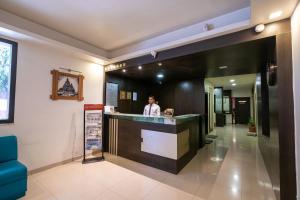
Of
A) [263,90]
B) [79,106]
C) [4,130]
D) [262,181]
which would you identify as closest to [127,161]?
[79,106]

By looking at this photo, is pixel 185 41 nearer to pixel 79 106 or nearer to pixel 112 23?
pixel 112 23

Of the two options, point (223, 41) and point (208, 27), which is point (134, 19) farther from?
point (223, 41)

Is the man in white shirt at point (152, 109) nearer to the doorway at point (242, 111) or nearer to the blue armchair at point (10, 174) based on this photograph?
the blue armchair at point (10, 174)

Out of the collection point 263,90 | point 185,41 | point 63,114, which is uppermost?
point 185,41

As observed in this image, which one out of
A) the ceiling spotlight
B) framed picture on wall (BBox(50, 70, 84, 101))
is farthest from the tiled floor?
the ceiling spotlight

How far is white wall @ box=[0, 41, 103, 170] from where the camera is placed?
3.08m

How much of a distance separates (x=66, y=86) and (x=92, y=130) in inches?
54.5

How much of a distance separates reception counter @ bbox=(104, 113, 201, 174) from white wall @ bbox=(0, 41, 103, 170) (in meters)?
1.05

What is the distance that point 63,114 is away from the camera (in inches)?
150

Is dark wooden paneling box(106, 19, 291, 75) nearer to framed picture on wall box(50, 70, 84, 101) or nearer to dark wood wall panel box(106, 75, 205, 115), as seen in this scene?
framed picture on wall box(50, 70, 84, 101)

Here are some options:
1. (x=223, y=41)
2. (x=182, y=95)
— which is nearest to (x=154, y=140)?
(x=223, y=41)

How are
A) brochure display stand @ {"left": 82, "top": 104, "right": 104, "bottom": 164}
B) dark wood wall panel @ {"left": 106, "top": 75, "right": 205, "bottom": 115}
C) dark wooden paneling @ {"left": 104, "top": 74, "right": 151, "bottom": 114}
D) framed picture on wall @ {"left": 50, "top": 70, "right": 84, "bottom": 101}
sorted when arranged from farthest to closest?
dark wood wall panel @ {"left": 106, "top": 75, "right": 205, "bottom": 115} → dark wooden paneling @ {"left": 104, "top": 74, "right": 151, "bottom": 114} → brochure display stand @ {"left": 82, "top": 104, "right": 104, "bottom": 164} → framed picture on wall @ {"left": 50, "top": 70, "right": 84, "bottom": 101}

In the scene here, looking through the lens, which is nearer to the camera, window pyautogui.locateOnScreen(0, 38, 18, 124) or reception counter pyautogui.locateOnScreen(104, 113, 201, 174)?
window pyautogui.locateOnScreen(0, 38, 18, 124)

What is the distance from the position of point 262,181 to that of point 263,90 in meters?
2.29
